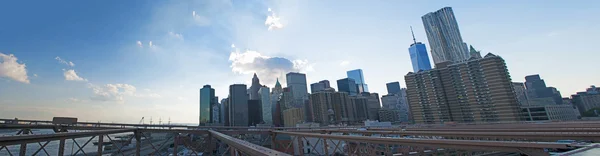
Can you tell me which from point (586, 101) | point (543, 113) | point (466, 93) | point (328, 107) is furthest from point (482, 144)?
point (586, 101)

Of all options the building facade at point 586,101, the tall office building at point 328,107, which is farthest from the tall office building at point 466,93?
the building facade at point 586,101

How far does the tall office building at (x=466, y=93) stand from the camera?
364 feet

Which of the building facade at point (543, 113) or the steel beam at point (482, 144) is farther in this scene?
the building facade at point (543, 113)

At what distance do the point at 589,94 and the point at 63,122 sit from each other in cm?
27913

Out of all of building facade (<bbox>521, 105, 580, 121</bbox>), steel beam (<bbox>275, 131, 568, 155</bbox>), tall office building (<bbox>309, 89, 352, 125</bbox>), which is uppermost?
tall office building (<bbox>309, 89, 352, 125</bbox>)

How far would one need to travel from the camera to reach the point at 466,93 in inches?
4852

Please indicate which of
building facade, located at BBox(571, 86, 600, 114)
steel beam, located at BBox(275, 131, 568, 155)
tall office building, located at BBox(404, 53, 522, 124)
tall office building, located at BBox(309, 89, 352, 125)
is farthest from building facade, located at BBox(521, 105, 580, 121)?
steel beam, located at BBox(275, 131, 568, 155)

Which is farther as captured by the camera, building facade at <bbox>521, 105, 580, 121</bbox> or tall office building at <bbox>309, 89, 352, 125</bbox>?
tall office building at <bbox>309, 89, 352, 125</bbox>

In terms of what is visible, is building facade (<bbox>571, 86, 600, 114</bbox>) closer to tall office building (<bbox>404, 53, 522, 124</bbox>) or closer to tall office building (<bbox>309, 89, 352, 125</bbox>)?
tall office building (<bbox>404, 53, 522, 124</bbox>)

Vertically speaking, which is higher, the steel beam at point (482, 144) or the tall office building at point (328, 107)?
the tall office building at point (328, 107)

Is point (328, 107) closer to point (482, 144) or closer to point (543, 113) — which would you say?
point (543, 113)

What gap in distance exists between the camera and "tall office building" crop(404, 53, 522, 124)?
364ft

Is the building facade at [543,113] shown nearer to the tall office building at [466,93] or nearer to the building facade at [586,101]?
the tall office building at [466,93]

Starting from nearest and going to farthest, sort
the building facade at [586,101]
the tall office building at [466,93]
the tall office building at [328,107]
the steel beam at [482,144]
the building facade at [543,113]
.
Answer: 1. the steel beam at [482,144]
2. the building facade at [543,113]
3. the tall office building at [466,93]
4. the building facade at [586,101]
5. the tall office building at [328,107]
